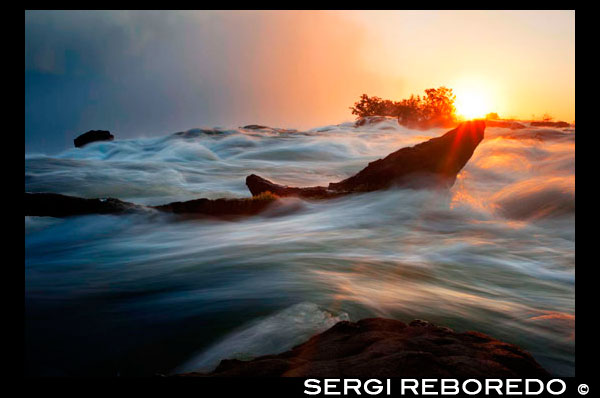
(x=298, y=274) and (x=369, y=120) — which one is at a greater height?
(x=369, y=120)

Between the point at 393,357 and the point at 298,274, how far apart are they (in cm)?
322

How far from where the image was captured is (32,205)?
10.3m

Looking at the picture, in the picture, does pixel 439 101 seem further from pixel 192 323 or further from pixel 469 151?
pixel 192 323

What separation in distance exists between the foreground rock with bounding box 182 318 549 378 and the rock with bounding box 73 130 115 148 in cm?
3953

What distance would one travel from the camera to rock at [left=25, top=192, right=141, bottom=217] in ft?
34.1

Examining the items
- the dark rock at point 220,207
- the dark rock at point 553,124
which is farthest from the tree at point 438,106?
the dark rock at point 220,207

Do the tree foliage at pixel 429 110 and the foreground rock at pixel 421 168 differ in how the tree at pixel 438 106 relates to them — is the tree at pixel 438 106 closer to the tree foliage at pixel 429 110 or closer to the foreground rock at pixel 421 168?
the tree foliage at pixel 429 110

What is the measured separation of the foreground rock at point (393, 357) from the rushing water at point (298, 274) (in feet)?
2.12

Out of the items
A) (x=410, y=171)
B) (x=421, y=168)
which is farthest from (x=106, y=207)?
(x=421, y=168)

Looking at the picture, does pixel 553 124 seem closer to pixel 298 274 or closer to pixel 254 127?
pixel 254 127

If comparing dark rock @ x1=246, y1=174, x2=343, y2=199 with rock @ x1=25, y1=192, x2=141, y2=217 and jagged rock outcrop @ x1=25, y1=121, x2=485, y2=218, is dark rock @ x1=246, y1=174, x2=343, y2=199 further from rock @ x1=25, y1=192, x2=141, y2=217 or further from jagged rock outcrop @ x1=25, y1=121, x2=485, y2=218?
rock @ x1=25, y1=192, x2=141, y2=217

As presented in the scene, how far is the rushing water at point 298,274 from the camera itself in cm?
445

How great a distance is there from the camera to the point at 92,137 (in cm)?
3941
